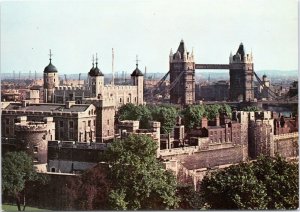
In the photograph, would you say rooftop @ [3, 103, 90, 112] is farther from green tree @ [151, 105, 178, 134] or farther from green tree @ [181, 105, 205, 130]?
green tree @ [181, 105, 205, 130]

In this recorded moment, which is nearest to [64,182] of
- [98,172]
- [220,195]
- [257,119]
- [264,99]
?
[98,172]

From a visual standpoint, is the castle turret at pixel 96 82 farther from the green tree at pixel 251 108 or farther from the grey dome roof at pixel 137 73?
the green tree at pixel 251 108

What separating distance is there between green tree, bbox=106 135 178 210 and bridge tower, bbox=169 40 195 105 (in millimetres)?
6536

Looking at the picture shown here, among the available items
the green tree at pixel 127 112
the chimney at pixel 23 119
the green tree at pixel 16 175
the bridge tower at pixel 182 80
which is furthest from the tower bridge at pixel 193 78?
the green tree at pixel 16 175

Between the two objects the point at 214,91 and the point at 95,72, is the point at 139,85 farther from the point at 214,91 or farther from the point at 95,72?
the point at 214,91

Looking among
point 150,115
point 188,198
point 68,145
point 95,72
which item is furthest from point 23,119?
point 95,72

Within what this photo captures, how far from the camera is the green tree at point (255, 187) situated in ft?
56.7

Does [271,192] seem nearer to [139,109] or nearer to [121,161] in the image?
[121,161]

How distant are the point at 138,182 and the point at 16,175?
313 centimetres

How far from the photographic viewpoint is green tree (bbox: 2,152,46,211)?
1878cm

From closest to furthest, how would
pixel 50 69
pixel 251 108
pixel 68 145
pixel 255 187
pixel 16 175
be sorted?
pixel 255 187 < pixel 16 175 < pixel 68 145 < pixel 50 69 < pixel 251 108

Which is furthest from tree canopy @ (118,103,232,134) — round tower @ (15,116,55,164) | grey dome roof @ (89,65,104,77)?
round tower @ (15,116,55,164)

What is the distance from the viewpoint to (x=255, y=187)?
17.3 metres

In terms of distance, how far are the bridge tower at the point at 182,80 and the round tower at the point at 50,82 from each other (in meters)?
4.20
